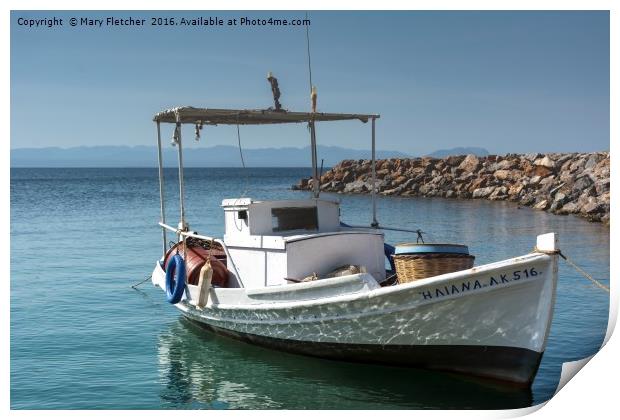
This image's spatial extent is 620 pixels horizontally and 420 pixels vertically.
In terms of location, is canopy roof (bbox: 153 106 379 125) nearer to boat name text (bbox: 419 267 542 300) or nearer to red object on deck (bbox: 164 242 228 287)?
red object on deck (bbox: 164 242 228 287)

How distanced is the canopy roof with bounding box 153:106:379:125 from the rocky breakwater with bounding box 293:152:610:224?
20.7 meters

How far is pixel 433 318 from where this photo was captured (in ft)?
31.5

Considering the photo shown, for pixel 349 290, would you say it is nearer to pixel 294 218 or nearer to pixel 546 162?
pixel 294 218

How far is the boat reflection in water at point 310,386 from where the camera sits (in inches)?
386

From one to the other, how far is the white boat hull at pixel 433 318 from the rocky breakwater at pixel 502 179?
2255 cm

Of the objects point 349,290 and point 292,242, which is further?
point 292,242

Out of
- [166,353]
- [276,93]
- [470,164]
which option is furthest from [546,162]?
[166,353]

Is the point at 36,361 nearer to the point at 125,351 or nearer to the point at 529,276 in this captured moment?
the point at 125,351

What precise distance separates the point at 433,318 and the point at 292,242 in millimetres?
2567

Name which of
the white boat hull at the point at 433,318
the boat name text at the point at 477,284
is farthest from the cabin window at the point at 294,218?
the boat name text at the point at 477,284

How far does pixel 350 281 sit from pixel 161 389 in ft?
10.5

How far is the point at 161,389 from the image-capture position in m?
10.8

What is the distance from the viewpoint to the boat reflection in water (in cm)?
980

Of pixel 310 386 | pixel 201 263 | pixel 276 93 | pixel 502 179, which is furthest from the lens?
pixel 502 179
